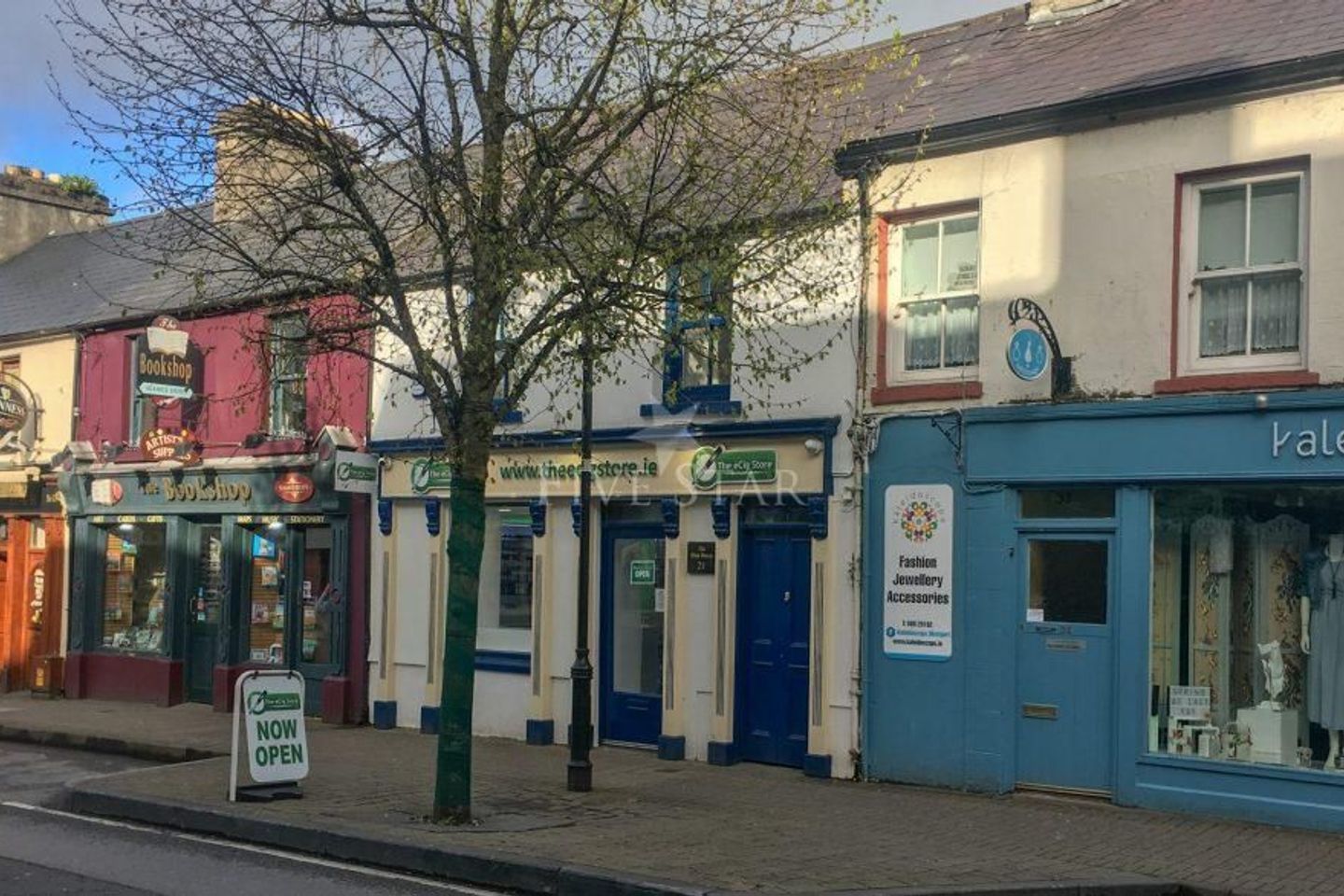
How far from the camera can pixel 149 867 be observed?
9203 mm

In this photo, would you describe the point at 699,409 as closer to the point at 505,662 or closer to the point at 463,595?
the point at 505,662

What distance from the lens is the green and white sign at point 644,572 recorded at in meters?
14.3

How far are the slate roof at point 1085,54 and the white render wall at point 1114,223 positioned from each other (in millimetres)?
385

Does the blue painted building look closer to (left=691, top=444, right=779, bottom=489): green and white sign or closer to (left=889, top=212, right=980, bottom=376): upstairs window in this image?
(left=889, top=212, right=980, bottom=376): upstairs window

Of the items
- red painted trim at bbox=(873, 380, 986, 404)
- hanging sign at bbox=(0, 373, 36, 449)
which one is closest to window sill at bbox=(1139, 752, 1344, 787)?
red painted trim at bbox=(873, 380, 986, 404)

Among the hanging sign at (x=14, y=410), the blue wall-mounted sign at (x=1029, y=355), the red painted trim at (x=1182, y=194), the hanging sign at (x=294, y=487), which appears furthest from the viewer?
the hanging sign at (x=14, y=410)

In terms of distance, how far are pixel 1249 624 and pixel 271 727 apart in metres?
8.23

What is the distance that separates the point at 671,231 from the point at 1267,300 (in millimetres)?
4835

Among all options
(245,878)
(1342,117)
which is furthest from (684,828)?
(1342,117)

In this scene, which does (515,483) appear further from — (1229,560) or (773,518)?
(1229,560)

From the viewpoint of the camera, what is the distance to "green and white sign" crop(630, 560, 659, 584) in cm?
1432

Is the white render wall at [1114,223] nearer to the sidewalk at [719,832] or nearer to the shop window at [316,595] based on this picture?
the sidewalk at [719,832]

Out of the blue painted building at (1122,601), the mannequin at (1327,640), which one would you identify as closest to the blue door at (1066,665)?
the blue painted building at (1122,601)

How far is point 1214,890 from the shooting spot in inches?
324
